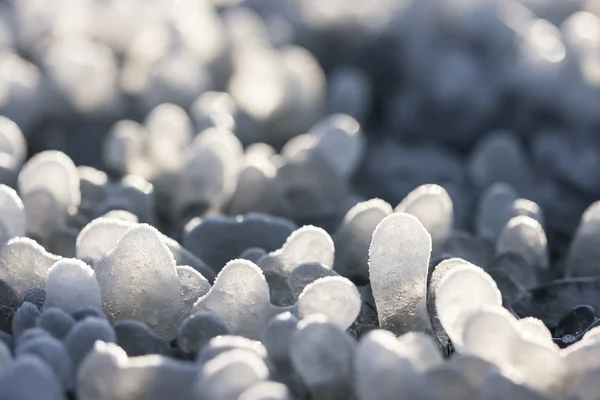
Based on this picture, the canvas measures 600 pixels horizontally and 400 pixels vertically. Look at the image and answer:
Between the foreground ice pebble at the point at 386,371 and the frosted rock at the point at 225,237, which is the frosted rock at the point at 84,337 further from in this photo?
the frosted rock at the point at 225,237

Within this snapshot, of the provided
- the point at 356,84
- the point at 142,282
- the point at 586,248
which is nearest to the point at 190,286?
the point at 142,282

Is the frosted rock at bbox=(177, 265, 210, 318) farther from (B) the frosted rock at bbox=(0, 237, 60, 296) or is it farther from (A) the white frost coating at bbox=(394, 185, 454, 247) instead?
(A) the white frost coating at bbox=(394, 185, 454, 247)

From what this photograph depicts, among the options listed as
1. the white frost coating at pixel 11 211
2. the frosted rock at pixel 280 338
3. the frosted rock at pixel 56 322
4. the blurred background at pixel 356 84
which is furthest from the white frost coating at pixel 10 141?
the frosted rock at pixel 280 338

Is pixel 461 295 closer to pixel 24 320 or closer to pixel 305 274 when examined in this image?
pixel 305 274

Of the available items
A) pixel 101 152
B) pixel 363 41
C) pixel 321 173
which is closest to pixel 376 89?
pixel 363 41

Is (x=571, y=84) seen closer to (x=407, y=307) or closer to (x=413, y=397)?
(x=407, y=307)
